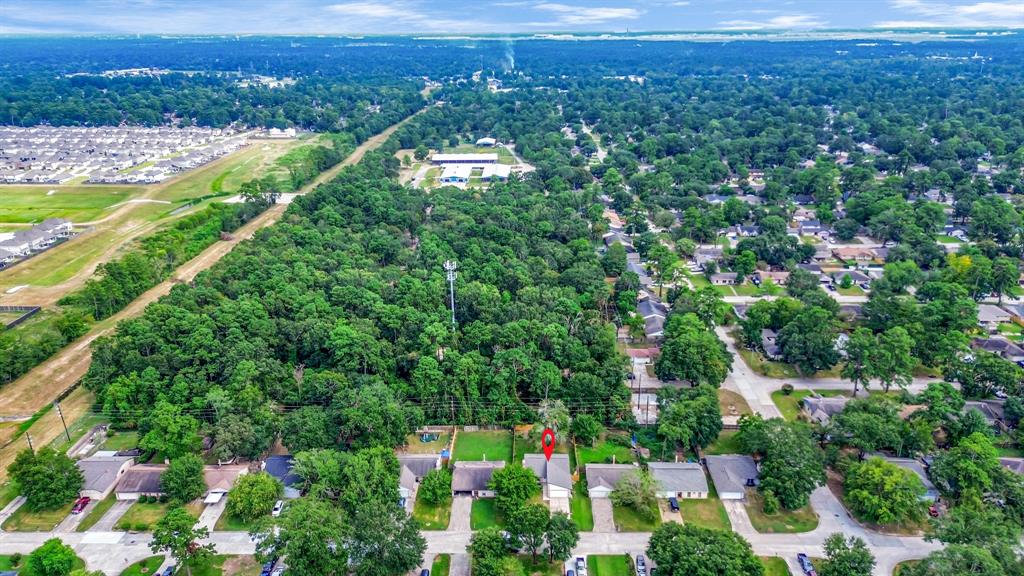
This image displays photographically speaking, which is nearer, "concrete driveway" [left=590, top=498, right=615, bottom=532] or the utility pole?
"concrete driveway" [left=590, top=498, right=615, bottom=532]

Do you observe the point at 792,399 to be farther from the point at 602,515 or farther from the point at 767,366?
the point at 602,515

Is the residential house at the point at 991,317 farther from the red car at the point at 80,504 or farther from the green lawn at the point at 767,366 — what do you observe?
the red car at the point at 80,504

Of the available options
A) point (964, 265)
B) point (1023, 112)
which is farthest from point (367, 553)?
point (1023, 112)

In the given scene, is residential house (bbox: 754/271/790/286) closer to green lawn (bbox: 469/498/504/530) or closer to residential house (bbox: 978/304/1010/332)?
residential house (bbox: 978/304/1010/332)

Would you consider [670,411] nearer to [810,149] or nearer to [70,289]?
[70,289]

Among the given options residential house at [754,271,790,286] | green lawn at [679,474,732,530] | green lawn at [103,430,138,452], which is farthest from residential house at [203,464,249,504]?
residential house at [754,271,790,286]
